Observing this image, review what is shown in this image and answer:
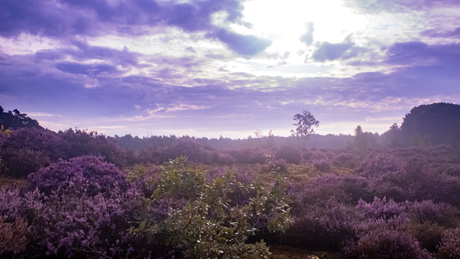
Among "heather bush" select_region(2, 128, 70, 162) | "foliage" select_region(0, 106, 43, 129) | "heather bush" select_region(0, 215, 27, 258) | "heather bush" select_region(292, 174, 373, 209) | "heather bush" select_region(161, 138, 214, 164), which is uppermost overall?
"foliage" select_region(0, 106, 43, 129)

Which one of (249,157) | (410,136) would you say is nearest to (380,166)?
(249,157)

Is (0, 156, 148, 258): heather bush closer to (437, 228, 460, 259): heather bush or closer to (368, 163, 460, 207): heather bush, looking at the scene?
(437, 228, 460, 259): heather bush

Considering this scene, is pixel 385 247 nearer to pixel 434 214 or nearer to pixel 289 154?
pixel 434 214

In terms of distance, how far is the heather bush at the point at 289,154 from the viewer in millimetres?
19062

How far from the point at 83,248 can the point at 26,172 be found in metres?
6.59

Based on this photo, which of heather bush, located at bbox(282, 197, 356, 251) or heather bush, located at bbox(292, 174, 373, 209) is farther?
heather bush, located at bbox(292, 174, 373, 209)

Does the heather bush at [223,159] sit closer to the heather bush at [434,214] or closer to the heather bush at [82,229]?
the heather bush at [434,214]

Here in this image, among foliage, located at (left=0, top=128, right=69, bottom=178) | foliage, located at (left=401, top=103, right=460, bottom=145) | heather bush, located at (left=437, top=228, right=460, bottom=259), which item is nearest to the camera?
heather bush, located at (left=437, top=228, right=460, bottom=259)

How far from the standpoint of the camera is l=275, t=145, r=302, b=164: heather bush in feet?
62.5

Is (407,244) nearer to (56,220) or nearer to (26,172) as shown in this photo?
(56,220)

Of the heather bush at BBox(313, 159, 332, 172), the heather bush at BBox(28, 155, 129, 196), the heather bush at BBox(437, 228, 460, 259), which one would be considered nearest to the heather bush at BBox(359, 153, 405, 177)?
the heather bush at BBox(313, 159, 332, 172)

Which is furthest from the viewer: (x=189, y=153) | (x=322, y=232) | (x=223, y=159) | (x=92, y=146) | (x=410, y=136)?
(x=410, y=136)

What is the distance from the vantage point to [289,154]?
1959 cm

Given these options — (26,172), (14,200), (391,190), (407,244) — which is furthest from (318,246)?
(26,172)
